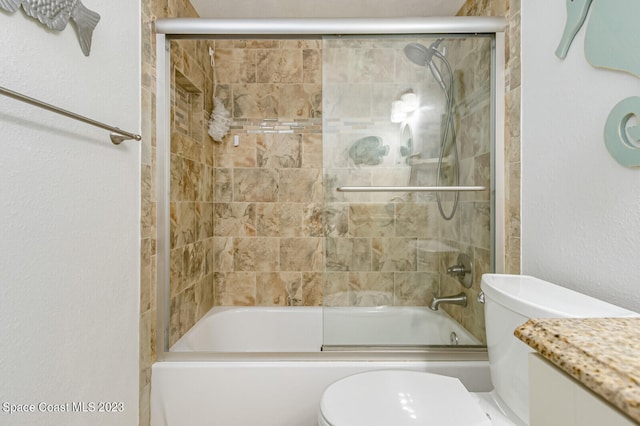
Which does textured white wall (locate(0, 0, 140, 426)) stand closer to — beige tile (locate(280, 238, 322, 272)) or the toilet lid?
the toilet lid

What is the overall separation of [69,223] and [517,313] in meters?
1.29

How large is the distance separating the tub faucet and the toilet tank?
409 mm

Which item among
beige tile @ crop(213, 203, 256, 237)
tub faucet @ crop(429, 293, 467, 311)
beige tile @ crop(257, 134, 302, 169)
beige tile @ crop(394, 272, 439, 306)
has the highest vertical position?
beige tile @ crop(257, 134, 302, 169)

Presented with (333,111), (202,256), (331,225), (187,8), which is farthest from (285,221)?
(187,8)

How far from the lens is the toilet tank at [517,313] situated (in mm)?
877

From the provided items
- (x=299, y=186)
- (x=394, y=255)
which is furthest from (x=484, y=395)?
(x=299, y=186)

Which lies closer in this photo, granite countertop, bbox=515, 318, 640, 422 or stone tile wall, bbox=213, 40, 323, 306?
granite countertop, bbox=515, 318, 640, 422

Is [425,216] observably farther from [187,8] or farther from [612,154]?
[187,8]

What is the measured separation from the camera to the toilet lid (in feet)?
3.43

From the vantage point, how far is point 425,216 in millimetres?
1553

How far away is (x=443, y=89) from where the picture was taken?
1545mm

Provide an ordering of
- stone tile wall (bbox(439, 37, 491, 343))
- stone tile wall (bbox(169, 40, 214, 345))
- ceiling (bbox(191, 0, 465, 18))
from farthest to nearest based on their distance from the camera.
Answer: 1. ceiling (bbox(191, 0, 465, 18))
2. stone tile wall (bbox(169, 40, 214, 345))
3. stone tile wall (bbox(439, 37, 491, 343))

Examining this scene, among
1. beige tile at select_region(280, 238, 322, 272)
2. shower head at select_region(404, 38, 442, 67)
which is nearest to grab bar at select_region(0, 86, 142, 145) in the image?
shower head at select_region(404, 38, 442, 67)

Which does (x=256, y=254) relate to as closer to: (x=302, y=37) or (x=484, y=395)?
(x=302, y=37)
